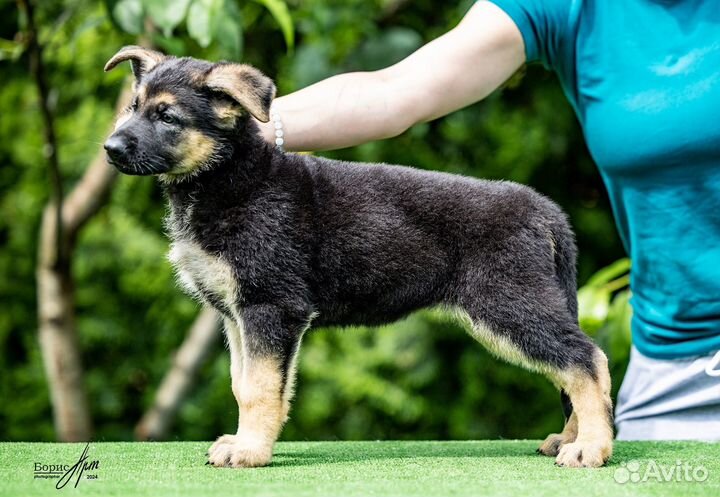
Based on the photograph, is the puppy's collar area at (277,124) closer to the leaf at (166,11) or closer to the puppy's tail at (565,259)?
the leaf at (166,11)

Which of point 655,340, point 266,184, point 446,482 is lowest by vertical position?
point 655,340

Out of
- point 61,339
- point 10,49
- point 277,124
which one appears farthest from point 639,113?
point 61,339

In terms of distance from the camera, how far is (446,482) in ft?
10.2

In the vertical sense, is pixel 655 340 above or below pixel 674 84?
below

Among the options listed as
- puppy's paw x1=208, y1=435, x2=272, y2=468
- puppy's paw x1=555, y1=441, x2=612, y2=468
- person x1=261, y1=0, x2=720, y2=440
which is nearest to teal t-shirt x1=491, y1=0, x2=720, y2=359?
person x1=261, y1=0, x2=720, y2=440

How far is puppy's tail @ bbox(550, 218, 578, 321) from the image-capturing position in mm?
3835

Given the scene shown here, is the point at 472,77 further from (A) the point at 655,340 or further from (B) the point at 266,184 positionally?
(A) the point at 655,340

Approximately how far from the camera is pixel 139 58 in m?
3.73

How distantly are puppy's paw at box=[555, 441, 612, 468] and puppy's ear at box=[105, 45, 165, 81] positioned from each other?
1.93 metres

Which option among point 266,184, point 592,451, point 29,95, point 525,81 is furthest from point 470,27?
point 29,95

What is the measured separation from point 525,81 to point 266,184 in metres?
3.79

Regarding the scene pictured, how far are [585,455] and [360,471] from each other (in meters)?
0.74

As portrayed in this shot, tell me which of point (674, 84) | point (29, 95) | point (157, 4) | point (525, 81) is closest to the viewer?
point (674, 84)

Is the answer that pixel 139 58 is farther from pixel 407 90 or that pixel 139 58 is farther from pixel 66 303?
pixel 66 303
